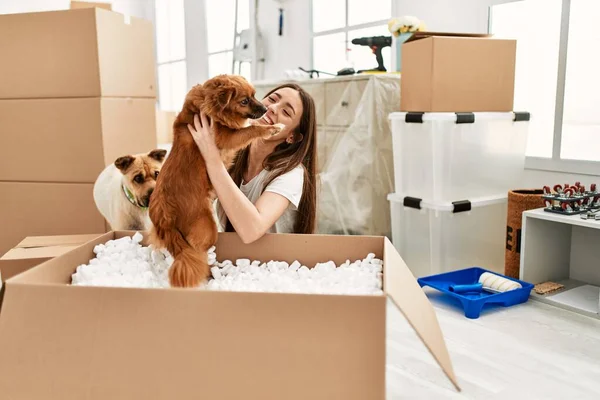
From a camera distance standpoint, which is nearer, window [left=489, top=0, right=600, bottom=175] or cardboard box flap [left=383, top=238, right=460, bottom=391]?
cardboard box flap [left=383, top=238, right=460, bottom=391]

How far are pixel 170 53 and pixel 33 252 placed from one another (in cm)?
513

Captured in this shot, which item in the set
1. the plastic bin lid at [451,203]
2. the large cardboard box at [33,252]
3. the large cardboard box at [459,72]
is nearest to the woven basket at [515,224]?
the plastic bin lid at [451,203]

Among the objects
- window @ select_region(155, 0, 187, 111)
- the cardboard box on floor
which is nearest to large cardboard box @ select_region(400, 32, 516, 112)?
the cardboard box on floor

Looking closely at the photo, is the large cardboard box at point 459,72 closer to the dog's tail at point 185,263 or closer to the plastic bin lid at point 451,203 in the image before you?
the plastic bin lid at point 451,203

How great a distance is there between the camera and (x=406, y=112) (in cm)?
253

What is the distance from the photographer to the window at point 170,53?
6395 mm

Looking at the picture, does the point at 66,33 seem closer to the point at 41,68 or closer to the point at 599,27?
the point at 41,68

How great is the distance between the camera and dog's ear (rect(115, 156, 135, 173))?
197 cm

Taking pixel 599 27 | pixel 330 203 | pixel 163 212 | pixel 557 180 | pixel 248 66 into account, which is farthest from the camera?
pixel 248 66

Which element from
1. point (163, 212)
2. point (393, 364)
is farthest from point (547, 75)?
point (163, 212)

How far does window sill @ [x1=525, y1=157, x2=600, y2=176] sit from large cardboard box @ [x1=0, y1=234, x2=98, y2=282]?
214cm

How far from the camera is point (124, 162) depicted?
6.49 feet

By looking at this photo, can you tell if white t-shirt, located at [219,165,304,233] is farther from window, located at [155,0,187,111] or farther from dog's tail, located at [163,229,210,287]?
window, located at [155,0,187,111]

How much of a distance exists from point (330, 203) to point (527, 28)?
55.1 inches
